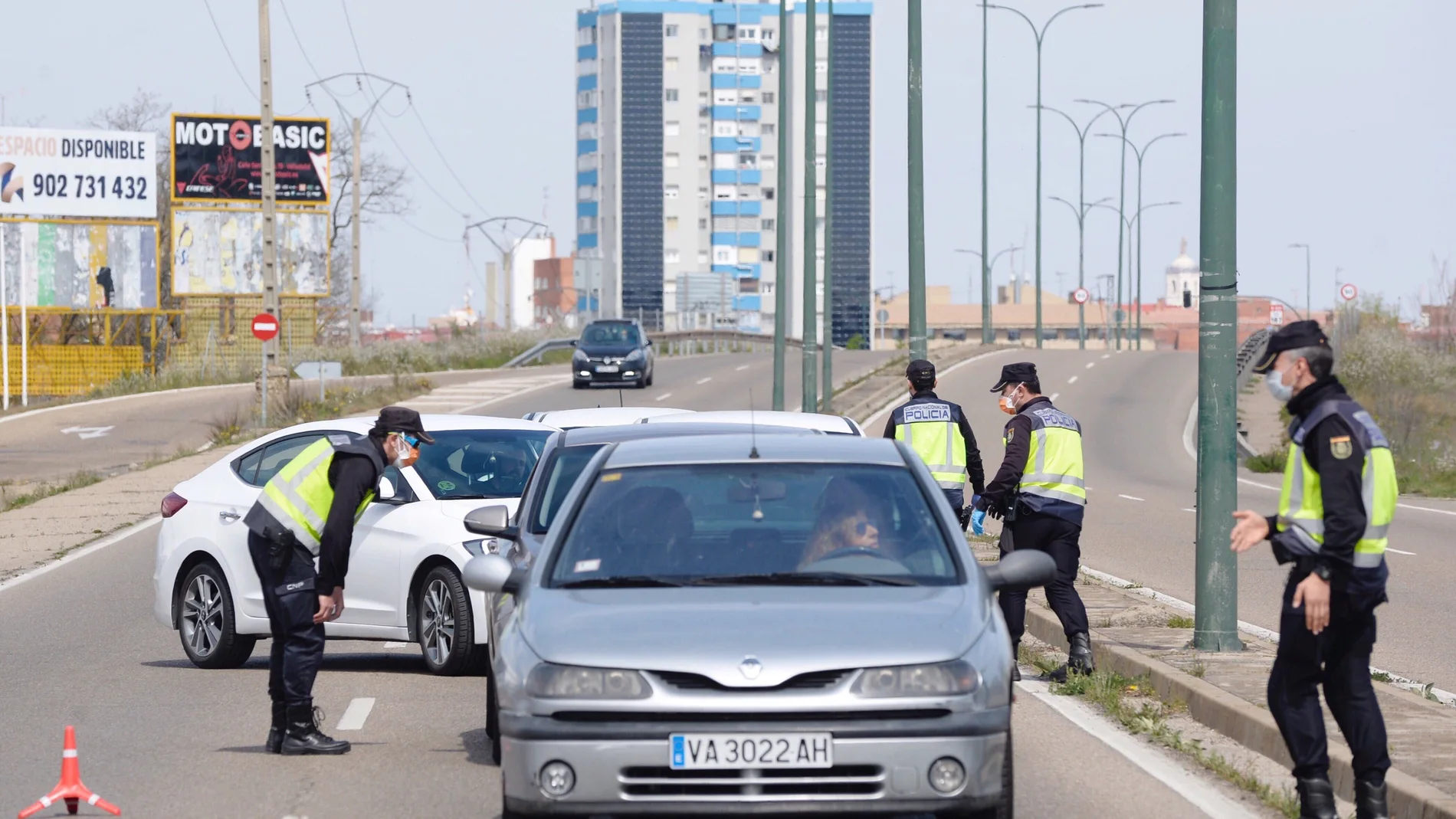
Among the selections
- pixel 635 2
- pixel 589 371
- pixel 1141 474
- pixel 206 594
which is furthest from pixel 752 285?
pixel 206 594

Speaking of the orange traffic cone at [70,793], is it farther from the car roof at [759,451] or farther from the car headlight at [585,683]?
the car roof at [759,451]

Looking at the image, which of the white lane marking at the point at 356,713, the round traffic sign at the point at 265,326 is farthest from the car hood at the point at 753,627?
the round traffic sign at the point at 265,326

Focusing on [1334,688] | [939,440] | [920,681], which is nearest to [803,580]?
[920,681]

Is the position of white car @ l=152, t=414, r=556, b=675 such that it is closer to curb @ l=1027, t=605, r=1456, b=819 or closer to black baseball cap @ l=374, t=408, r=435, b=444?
black baseball cap @ l=374, t=408, r=435, b=444

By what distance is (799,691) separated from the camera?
5.63 meters

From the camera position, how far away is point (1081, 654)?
10281 mm

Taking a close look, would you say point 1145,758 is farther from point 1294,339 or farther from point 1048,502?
→ point 1294,339

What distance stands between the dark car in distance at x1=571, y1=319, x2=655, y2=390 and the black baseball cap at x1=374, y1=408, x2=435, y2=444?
35289 mm

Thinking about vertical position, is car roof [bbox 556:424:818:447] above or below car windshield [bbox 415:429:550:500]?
above

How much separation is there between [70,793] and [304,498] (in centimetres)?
183

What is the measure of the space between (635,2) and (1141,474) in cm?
12301

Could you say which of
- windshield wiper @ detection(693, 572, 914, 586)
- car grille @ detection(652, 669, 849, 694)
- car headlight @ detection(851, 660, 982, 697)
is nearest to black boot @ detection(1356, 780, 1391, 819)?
car headlight @ detection(851, 660, 982, 697)

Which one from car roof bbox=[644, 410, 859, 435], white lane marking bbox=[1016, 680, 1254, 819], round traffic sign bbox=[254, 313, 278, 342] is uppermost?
round traffic sign bbox=[254, 313, 278, 342]

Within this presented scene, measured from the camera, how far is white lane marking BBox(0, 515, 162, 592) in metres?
16.5
